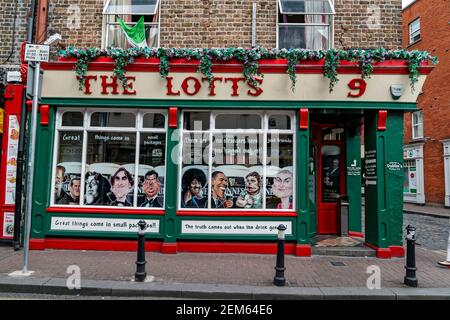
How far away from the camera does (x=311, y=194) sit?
31.9 feet

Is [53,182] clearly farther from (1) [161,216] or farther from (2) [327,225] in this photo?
(2) [327,225]

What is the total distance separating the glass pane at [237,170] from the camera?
8.84 m

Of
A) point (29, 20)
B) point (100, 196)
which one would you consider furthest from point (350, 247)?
point (29, 20)

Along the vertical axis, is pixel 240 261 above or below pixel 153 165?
below

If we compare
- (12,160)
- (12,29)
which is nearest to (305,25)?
(12,29)

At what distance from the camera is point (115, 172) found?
8961 mm

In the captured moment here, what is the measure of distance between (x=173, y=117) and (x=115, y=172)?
198 cm

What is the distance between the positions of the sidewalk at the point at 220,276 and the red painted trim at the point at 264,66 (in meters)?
4.15

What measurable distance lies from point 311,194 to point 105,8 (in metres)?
7.00

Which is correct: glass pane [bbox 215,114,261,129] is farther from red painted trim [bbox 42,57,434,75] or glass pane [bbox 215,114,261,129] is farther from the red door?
the red door


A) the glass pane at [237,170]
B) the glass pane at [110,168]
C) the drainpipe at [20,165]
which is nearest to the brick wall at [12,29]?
the drainpipe at [20,165]

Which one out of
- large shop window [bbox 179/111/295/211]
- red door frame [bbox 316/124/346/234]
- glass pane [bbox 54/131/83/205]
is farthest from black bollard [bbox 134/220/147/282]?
red door frame [bbox 316/124/346/234]

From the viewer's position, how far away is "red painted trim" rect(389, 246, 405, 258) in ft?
27.4

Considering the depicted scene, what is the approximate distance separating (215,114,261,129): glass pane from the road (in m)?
5.78
